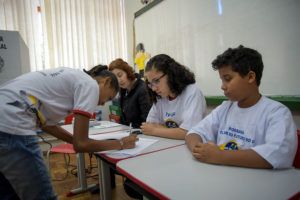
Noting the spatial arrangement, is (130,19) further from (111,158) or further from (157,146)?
(111,158)

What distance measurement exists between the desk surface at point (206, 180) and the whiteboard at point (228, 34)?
1129mm

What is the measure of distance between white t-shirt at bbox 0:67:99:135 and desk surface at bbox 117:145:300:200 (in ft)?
1.20

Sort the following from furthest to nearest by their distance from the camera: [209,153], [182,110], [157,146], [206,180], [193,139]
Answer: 1. [182,110]
2. [157,146]
3. [193,139]
4. [209,153]
5. [206,180]

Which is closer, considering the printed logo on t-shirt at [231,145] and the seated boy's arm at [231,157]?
the seated boy's arm at [231,157]

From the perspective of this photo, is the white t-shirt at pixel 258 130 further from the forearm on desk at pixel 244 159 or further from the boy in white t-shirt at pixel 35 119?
the boy in white t-shirt at pixel 35 119

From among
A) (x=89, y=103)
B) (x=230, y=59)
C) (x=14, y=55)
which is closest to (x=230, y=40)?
(x=230, y=59)

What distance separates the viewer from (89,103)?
954mm

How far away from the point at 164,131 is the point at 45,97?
744 millimetres

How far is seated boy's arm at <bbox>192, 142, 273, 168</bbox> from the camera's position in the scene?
742mm

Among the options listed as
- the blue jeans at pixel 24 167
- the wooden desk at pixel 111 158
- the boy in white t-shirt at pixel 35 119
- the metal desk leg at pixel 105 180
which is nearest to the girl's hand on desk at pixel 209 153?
the wooden desk at pixel 111 158

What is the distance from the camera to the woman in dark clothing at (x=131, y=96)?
79.3 inches

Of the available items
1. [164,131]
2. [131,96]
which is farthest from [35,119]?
[131,96]

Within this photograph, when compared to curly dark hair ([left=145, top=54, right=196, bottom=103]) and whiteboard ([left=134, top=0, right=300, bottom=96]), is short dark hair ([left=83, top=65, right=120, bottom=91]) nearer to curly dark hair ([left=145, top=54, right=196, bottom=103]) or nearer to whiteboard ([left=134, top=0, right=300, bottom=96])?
curly dark hair ([left=145, top=54, right=196, bottom=103])

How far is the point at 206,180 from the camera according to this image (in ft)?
2.23
